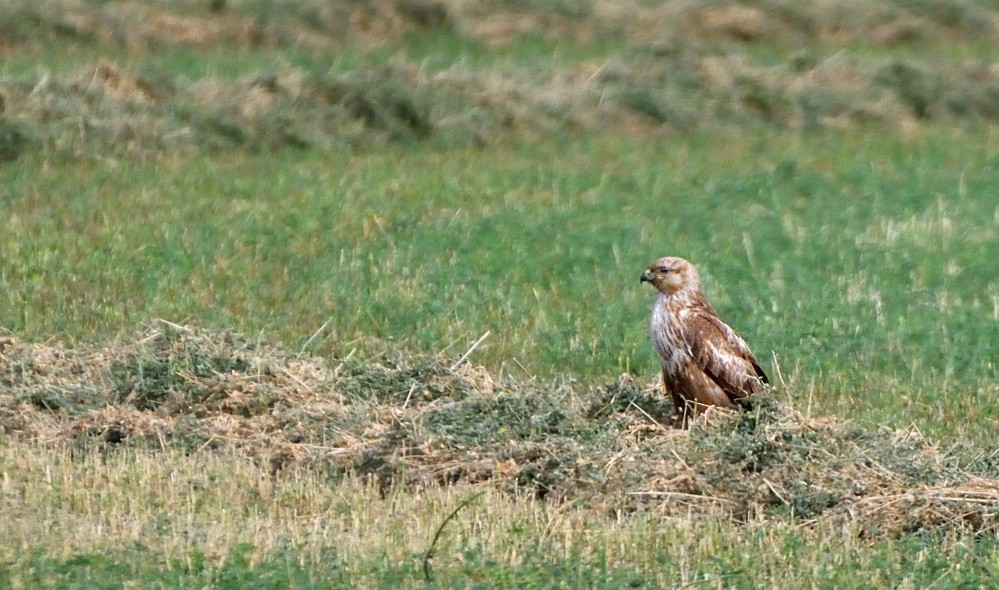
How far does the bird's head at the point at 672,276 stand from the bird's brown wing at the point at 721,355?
7.2 inches

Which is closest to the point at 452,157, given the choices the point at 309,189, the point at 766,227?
the point at 309,189

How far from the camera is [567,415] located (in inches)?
403

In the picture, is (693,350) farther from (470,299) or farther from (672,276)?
(470,299)

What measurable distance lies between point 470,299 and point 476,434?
4.14 metres

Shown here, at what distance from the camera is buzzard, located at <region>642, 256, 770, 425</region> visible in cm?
1036

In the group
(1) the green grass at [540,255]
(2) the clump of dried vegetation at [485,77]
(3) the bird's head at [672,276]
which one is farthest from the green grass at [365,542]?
(2) the clump of dried vegetation at [485,77]

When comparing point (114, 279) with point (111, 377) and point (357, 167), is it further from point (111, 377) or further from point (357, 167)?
point (357, 167)

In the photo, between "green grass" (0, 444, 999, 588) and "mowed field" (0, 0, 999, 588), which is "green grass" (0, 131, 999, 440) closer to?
"mowed field" (0, 0, 999, 588)

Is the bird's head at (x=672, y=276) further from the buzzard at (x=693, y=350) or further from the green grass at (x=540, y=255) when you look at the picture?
the green grass at (x=540, y=255)

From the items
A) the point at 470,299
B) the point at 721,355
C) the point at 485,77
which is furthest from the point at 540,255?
the point at 485,77

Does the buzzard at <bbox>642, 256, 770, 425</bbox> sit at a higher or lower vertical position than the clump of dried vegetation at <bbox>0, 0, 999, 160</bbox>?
higher

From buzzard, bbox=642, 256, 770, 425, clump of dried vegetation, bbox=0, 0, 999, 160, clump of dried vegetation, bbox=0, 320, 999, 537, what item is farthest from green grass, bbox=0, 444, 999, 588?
clump of dried vegetation, bbox=0, 0, 999, 160

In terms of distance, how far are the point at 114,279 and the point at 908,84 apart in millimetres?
14172

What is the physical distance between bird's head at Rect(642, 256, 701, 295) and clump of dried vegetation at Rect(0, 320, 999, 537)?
0.64 metres
